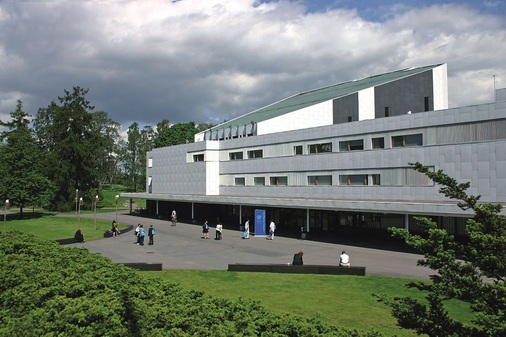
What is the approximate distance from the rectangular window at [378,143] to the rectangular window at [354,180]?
2.75 m

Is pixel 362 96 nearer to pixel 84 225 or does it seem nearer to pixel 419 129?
pixel 419 129

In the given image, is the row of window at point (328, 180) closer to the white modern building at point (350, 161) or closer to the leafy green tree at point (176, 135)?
the white modern building at point (350, 161)

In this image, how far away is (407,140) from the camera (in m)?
35.5

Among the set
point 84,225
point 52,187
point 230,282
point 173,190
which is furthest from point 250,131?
point 230,282

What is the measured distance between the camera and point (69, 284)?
11.2 m

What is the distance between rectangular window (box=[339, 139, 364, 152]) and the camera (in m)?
39.4

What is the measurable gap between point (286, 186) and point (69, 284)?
36772mm

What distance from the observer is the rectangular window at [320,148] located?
140 ft

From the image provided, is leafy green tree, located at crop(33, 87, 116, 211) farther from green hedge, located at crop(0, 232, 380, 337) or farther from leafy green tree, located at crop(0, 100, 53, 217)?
green hedge, located at crop(0, 232, 380, 337)

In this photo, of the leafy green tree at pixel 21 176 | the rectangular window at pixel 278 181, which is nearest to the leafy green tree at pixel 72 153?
the leafy green tree at pixel 21 176

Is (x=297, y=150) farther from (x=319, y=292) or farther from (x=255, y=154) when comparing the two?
(x=319, y=292)

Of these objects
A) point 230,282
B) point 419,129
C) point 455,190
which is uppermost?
point 419,129

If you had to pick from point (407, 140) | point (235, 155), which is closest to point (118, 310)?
point (407, 140)

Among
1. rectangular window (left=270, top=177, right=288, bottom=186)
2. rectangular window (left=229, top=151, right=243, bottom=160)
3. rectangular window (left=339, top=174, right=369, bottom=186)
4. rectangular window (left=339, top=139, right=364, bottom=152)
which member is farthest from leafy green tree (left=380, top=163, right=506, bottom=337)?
rectangular window (left=229, top=151, right=243, bottom=160)
